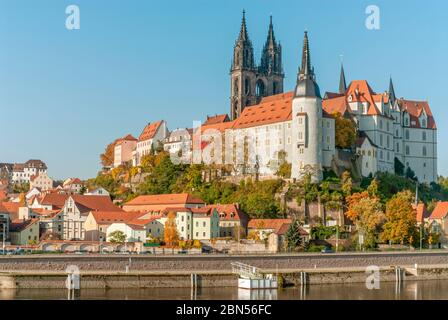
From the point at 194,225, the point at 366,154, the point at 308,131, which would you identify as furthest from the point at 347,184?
the point at 194,225

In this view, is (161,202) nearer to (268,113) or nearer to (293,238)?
(268,113)

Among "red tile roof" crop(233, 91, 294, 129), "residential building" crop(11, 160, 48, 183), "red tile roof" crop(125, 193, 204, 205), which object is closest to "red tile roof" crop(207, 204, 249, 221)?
"red tile roof" crop(125, 193, 204, 205)

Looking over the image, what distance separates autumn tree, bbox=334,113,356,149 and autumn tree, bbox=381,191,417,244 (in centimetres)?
1311

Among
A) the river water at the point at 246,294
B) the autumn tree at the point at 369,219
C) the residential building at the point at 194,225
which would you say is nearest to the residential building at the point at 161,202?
the residential building at the point at 194,225

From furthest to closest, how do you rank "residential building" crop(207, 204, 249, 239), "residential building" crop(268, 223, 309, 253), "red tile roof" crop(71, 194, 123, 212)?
"red tile roof" crop(71, 194, 123, 212)
"residential building" crop(207, 204, 249, 239)
"residential building" crop(268, 223, 309, 253)

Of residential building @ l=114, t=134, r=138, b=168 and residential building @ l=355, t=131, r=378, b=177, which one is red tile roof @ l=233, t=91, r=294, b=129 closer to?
residential building @ l=355, t=131, r=378, b=177

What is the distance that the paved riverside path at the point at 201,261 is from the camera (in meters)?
53.7

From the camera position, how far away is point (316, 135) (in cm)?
8462

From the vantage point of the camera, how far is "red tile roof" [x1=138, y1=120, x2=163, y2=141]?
118 meters

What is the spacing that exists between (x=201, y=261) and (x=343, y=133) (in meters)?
35.8

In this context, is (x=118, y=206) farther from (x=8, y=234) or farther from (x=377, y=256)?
Answer: (x=377, y=256)

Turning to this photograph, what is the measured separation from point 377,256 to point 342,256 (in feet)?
9.66

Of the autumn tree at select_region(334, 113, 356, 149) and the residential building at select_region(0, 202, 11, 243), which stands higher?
the autumn tree at select_region(334, 113, 356, 149)
